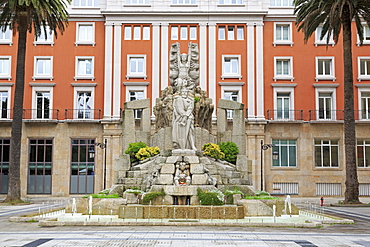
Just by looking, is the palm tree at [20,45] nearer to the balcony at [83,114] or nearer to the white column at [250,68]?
the balcony at [83,114]

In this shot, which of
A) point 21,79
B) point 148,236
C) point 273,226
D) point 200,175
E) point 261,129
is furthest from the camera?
point 261,129

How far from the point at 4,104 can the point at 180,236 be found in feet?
109

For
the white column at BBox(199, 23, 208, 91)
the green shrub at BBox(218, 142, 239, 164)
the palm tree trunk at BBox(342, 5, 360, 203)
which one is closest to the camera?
the green shrub at BBox(218, 142, 239, 164)

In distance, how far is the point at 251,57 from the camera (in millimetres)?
43844

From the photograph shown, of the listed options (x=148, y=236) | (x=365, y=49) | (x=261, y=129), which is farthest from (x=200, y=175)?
(x=365, y=49)

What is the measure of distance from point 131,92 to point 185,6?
9356 mm

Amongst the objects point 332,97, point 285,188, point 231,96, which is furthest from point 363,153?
point 231,96

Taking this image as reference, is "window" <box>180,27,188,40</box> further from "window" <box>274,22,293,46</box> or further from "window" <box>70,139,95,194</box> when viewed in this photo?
"window" <box>70,139,95,194</box>

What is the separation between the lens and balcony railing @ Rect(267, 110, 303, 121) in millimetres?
43062

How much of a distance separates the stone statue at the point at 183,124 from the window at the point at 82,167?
20.0 metres

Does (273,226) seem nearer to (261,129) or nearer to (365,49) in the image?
(261,129)

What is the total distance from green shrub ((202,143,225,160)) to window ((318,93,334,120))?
21.1 m

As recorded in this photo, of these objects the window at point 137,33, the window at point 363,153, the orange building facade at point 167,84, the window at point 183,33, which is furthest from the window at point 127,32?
the window at point 363,153

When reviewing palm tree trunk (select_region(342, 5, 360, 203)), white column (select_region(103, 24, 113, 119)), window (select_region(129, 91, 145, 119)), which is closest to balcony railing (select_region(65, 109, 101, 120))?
white column (select_region(103, 24, 113, 119))
